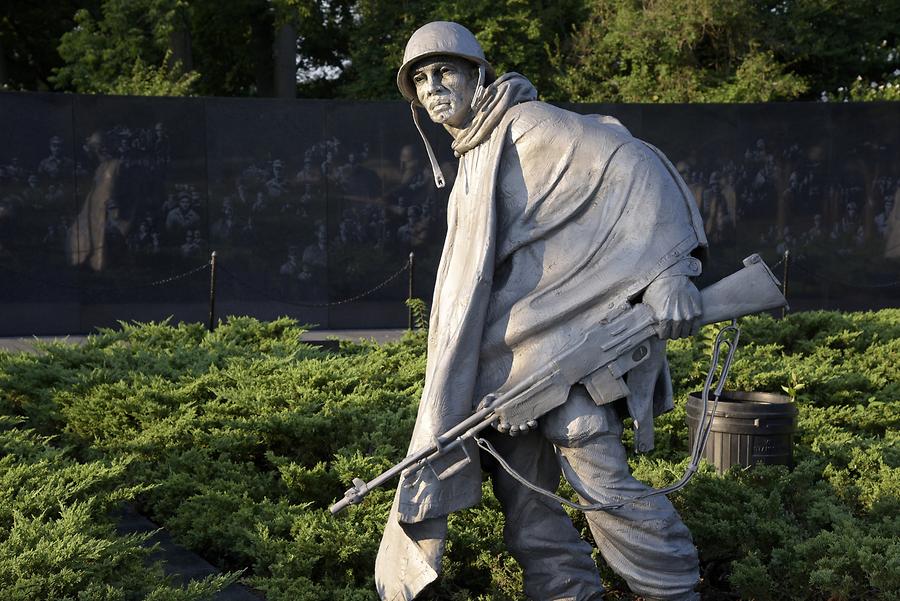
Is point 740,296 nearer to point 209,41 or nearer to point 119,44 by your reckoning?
point 119,44

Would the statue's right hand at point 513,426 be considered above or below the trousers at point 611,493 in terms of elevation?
above

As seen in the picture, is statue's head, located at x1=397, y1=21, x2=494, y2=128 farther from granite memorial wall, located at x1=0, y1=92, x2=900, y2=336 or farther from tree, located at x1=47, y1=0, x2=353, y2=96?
tree, located at x1=47, y1=0, x2=353, y2=96

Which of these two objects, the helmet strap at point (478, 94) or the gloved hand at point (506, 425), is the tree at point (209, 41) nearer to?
the helmet strap at point (478, 94)

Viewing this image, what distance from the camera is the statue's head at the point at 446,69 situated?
10.9 feet

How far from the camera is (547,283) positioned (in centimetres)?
329

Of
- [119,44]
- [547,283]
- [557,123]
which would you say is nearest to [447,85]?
[557,123]

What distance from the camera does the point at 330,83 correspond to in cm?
2336

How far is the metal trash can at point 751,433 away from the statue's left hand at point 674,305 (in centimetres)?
255

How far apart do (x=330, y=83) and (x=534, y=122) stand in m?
20.6

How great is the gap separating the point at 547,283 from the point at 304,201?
11.7m

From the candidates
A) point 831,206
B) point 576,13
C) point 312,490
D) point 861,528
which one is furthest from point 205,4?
point 861,528

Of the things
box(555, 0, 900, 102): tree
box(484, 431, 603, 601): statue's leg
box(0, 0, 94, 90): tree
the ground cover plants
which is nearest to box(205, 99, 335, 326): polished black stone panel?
box(555, 0, 900, 102): tree

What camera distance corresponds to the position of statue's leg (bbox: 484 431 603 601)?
138 inches

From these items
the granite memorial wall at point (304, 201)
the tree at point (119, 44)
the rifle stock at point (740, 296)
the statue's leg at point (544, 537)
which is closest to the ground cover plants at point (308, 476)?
the statue's leg at point (544, 537)
